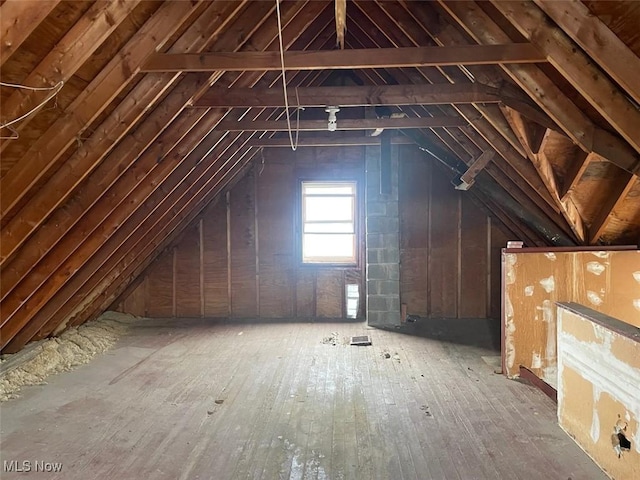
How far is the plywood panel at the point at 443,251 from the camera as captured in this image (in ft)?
20.8

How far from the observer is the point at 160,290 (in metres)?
6.64

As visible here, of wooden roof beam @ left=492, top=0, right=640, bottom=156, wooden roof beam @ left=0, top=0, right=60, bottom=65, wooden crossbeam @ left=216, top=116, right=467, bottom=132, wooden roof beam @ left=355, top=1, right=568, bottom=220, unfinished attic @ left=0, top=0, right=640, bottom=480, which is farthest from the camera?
wooden crossbeam @ left=216, top=116, right=467, bottom=132

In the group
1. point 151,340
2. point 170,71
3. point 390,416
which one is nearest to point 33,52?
point 170,71

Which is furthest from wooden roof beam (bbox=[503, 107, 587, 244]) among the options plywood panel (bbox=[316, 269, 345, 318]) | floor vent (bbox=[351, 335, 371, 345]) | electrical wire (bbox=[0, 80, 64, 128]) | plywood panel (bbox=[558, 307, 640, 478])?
plywood panel (bbox=[316, 269, 345, 318])

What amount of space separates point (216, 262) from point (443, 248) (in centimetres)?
320

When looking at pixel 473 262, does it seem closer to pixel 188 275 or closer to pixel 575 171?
pixel 575 171

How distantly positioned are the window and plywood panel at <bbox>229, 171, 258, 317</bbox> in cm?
74

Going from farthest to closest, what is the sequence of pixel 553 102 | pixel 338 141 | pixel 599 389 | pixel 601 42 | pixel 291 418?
pixel 338 141
pixel 291 418
pixel 553 102
pixel 599 389
pixel 601 42

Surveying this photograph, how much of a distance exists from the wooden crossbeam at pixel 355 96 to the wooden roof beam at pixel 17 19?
5.52 ft

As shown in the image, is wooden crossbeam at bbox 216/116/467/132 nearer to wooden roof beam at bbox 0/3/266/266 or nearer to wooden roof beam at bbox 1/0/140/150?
wooden roof beam at bbox 0/3/266/266

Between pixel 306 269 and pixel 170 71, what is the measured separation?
4.11 meters

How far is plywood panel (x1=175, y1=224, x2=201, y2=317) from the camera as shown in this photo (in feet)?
21.6

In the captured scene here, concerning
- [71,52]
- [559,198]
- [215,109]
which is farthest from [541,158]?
[71,52]

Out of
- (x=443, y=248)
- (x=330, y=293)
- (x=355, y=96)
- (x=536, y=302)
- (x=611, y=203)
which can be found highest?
(x=355, y=96)
